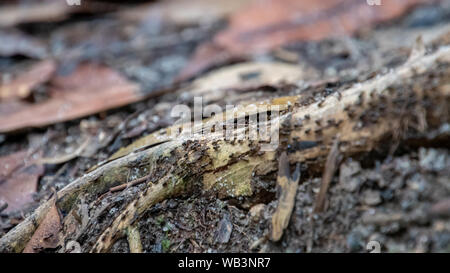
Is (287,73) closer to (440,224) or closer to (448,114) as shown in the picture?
(448,114)

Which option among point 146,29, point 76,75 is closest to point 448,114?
point 76,75

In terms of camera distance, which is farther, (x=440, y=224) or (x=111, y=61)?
(x=111, y=61)

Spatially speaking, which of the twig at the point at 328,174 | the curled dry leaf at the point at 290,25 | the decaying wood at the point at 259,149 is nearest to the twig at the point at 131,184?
the decaying wood at the point at 259,149

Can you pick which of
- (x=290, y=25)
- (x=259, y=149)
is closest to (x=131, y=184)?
(x=259, y=149)

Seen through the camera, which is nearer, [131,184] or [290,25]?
[131,184]

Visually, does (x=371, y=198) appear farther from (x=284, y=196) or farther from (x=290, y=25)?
(x=290, y=25)

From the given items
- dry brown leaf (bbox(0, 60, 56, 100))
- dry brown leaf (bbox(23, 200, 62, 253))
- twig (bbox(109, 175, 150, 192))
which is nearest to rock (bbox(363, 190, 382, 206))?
twig (bbox(109, 175, 150, 192))

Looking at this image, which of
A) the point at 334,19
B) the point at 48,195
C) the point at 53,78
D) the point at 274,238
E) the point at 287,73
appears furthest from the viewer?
the point at 334,19
